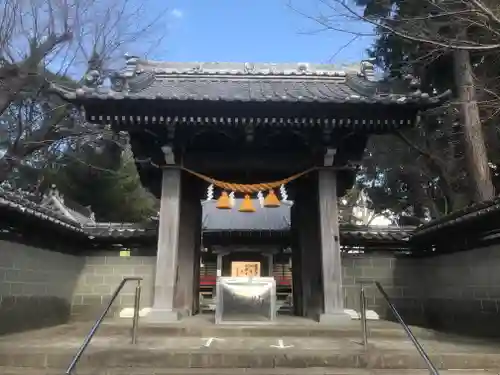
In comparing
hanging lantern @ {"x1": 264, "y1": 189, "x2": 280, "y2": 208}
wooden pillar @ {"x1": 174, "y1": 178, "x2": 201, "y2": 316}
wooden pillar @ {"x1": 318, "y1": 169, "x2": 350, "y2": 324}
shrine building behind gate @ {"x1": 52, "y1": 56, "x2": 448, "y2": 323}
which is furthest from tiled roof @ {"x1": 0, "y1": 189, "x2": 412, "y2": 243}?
hanging lantern @ {"x1": 264, "y1": 189, "x2": 280, "y2": 208}

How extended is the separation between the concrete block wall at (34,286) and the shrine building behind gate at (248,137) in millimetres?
2735

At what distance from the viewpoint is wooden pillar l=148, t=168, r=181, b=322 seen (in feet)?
26.7

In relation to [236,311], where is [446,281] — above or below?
above

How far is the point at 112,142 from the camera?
19.4 metres

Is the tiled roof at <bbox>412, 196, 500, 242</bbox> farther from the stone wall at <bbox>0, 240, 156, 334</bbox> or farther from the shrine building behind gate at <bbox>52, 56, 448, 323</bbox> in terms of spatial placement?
the stone wall at <bbox>0, 240, 156, 334</bbox>

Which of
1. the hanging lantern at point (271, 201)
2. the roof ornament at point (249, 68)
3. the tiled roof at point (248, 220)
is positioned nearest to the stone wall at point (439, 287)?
the hanging lantern at point (271, 201)

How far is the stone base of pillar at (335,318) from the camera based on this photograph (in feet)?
26.8

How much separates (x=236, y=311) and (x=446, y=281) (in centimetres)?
489

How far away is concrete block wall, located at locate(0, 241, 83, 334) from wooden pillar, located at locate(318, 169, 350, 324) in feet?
19.3

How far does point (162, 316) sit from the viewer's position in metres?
8.02

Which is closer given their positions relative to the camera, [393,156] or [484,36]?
[484,36]

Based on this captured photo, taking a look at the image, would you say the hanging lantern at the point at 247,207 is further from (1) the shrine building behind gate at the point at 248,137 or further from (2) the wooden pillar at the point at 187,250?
(2) the wooden pillar at the point at 187,250

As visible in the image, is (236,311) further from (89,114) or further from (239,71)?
(239,71)

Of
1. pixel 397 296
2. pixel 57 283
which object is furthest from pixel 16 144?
pixel 397 296
